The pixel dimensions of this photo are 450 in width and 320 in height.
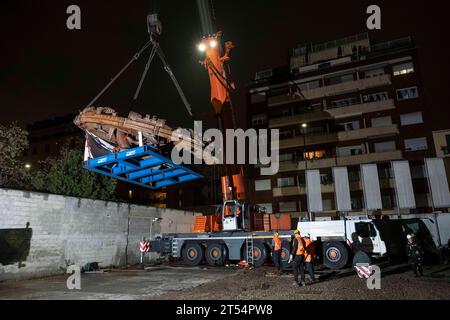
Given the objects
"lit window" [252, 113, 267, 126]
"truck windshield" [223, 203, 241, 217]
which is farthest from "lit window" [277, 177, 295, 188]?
"truck windshield" [223, 203, 241, 217]

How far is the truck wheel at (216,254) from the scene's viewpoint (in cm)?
1484

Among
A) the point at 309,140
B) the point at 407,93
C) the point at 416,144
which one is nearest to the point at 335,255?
the point at 309,140

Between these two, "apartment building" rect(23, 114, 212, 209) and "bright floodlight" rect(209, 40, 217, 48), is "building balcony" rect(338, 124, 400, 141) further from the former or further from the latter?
"bright floodlight" rect(209, 40, 217, 48)

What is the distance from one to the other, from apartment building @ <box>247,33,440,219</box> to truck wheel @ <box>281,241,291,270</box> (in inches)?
895

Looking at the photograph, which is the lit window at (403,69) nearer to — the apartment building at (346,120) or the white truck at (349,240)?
the apartment building at (346,120)

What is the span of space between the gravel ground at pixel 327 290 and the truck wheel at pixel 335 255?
1.85 m

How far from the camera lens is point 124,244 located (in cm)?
1678

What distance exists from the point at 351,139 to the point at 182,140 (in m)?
29.8

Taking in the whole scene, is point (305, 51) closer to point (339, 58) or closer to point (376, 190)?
point (339, 58)

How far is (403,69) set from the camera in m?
37.4

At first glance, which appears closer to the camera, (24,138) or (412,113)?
(24,138)

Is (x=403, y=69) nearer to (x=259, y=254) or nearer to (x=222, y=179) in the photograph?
(x=222, y=179)

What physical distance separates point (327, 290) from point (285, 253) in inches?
204
